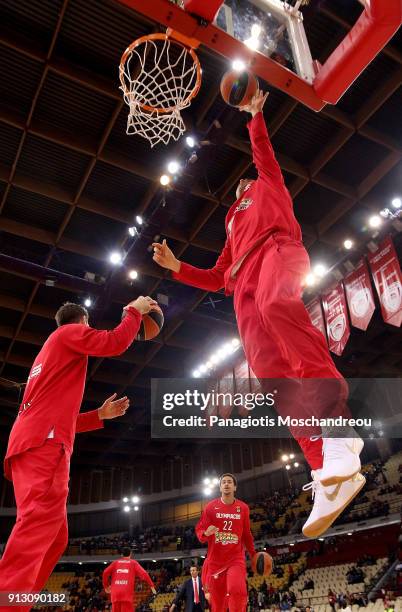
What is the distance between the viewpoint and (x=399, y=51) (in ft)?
28.2

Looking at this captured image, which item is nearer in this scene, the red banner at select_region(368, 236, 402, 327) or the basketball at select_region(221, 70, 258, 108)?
the basketball at select_region(221, 70, 258, 108)

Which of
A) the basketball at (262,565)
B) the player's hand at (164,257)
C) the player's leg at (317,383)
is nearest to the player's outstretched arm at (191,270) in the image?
the player's hand at (164,257)

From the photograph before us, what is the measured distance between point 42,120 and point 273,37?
6702 millimetres

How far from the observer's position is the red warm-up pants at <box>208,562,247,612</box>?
203 inches

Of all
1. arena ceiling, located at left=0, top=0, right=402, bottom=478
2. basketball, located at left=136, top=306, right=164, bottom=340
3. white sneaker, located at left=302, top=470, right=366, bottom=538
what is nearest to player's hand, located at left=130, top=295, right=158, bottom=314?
Result: basketball, located at left=136, top=306, right=164, bottom=340

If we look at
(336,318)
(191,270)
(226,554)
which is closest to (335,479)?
(191,270)

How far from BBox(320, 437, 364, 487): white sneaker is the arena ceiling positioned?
770 centimetres

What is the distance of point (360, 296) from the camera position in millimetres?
10680

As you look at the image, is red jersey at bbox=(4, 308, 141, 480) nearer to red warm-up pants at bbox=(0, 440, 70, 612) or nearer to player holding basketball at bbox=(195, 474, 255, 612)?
red warm-up pants at bbox=(0, 440, 70, 612)

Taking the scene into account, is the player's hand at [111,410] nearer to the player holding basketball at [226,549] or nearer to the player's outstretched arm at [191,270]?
the player's outstretched arm at [191,270]

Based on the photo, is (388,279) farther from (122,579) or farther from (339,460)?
(339,460)

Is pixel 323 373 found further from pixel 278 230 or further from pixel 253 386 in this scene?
pixel 253 386

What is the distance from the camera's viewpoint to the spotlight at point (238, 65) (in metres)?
3.40

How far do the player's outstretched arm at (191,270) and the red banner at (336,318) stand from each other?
7.71 metres
